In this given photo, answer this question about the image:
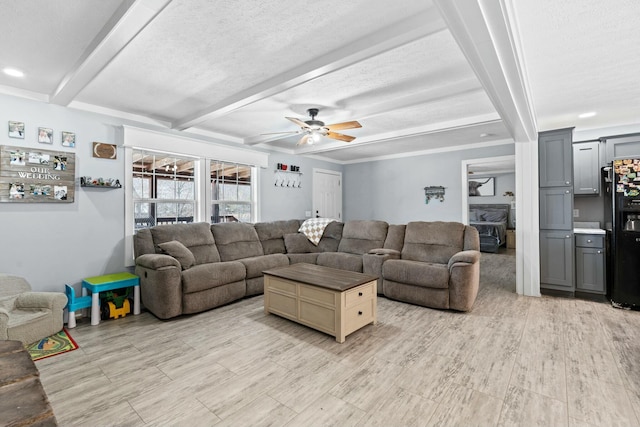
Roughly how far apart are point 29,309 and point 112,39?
2.62 metres

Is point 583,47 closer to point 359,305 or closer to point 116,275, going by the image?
point 359,305

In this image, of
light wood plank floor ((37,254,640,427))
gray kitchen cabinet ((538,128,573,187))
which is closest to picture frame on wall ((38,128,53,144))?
light wood plank floor ((37,254,640,427))

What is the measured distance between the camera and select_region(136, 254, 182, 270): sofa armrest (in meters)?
3.25

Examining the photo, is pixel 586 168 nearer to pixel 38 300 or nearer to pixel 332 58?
pixel 332 58

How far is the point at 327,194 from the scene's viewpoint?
7.05 meters

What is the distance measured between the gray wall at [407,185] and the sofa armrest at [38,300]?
18.6ft

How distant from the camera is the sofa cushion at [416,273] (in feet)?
11.5

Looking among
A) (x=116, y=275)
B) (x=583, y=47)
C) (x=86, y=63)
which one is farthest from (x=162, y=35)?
(x=583, y=47)

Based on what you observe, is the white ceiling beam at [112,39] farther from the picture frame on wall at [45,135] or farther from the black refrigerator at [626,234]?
the black refrigerator at [626,234]

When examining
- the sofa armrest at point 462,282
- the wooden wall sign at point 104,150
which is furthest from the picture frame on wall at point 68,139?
the sofa armrest at point 462,282

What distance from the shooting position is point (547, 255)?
4176mm

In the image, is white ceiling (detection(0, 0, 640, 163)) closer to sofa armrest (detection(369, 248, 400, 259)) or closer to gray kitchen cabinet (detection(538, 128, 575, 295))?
gray kitchen cabinet (detection(538, 128, 575, 295))

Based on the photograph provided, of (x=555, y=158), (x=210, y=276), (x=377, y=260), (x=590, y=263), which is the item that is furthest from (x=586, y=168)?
(x=210, y=276)

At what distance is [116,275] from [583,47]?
16.9 feet
